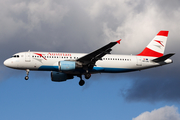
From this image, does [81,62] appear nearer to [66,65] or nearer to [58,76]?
[66,65]

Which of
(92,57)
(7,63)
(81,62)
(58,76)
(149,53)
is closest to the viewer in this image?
(92,57)

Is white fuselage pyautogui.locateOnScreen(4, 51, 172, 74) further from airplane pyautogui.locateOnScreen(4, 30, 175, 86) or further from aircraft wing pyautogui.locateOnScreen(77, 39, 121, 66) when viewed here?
aircraft wing pyautogui.locateOnScreen(77, 39, 121, 66)

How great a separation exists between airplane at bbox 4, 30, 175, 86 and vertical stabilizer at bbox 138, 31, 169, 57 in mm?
211

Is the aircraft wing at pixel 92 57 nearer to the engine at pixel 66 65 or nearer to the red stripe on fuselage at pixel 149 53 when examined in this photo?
the engine at pixel 66 65

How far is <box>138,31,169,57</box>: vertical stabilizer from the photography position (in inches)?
2130

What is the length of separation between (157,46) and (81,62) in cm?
1650

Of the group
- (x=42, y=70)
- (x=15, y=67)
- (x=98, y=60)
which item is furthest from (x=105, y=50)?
(x=15, y=67)

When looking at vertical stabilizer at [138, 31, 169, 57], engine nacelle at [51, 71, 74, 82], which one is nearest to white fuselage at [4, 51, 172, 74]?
vertical stabilizer at [138, 31, 169, 57]

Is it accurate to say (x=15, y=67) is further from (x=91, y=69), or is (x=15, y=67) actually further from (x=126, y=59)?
(x=126, y=59)

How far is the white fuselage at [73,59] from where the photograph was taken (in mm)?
47188

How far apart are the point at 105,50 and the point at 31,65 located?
1227cm

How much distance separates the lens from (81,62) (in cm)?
4744

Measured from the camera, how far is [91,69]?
160ft

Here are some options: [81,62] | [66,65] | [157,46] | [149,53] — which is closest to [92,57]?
[81,62]
